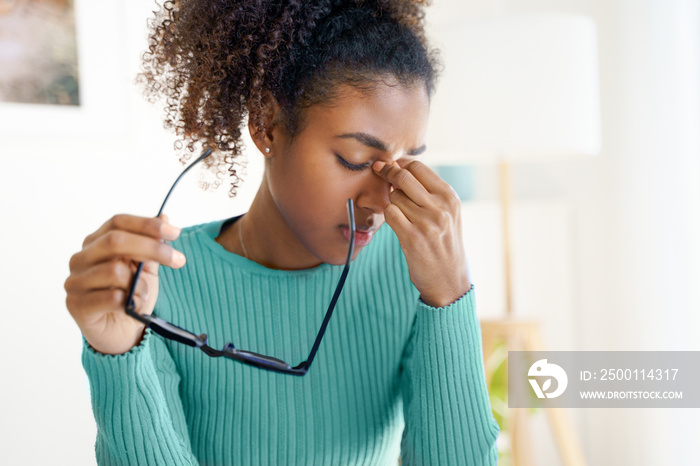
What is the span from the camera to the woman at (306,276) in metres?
0.89

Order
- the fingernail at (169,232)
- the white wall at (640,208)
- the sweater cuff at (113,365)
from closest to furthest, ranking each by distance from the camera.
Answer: the fingernail at (169,232) < the sweater cuff at (113,365) < the white wall at (640,208)

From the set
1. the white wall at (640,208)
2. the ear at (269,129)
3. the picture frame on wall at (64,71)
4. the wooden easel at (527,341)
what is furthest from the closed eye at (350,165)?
the white wall at (640,208)

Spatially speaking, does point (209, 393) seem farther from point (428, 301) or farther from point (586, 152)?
point (586, 152)

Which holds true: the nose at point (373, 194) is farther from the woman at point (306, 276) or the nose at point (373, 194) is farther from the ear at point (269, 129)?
the ear at point (269, 129)

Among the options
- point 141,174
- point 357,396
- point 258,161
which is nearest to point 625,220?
point 258,161

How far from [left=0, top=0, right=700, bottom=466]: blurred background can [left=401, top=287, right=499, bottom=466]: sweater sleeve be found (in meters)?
0.69

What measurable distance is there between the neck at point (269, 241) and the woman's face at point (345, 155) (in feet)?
0.29

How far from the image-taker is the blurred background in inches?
65.7

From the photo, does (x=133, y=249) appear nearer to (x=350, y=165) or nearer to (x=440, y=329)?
(x=350, y=165)

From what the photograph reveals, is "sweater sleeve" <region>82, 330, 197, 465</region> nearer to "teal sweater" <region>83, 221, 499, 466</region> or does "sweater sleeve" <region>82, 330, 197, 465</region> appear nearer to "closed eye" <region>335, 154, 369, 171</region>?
"teal sweater" <region>83, 221, 499, 466</region>

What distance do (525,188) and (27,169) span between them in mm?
1678

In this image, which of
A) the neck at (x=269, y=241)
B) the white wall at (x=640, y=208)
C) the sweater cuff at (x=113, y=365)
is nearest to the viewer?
the sweater cuff at (x=113, y=365)

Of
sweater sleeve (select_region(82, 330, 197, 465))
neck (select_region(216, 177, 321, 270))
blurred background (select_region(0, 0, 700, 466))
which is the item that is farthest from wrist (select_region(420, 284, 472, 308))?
blurred background (select_region(0, 0, 700, 466))

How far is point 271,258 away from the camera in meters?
1.10
